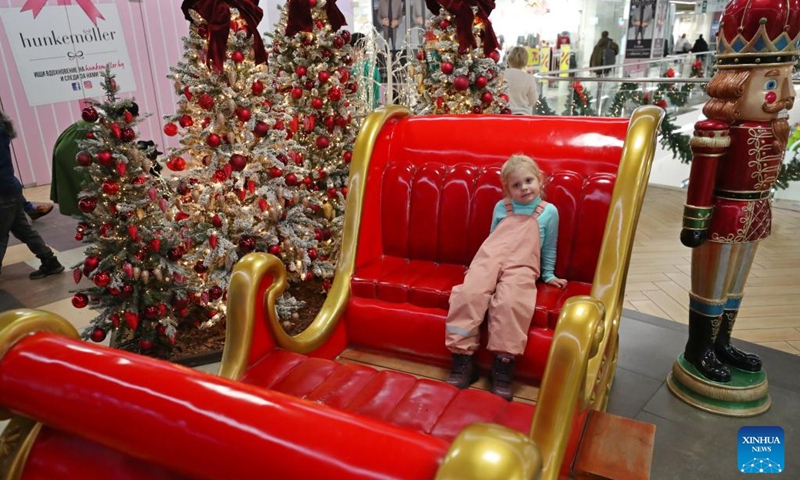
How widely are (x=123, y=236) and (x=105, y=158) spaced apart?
1.47 ft

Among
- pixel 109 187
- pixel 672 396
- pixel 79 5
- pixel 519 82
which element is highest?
pixel 79 5

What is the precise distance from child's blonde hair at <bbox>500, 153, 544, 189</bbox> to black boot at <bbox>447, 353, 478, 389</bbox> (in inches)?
31.3

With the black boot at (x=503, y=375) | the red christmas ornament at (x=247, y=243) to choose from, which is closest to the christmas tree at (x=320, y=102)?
the red christmas ornament at (x=247, y=243)

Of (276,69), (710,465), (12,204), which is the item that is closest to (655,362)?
(710,465)

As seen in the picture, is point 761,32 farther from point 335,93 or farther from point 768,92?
point 335,93

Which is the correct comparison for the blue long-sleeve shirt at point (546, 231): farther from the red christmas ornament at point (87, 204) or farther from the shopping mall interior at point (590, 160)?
the red christmas ornament at point (87, 204)

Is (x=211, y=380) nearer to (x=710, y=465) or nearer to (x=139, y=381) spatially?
(x=139, y=381)

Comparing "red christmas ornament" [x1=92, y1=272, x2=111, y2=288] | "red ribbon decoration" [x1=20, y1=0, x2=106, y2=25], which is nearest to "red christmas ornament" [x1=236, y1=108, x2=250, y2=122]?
"red christmas ornament" [x1=92, y1=272, x2=111, y2=288]

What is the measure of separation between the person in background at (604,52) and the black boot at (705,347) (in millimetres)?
7345

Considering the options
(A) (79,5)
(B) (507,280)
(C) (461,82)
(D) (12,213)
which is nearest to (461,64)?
(C) (461,82)

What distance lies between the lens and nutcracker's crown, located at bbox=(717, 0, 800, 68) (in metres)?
A: 2.17

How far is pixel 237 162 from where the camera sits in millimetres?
3307

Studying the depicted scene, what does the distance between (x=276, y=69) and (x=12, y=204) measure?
245 cm

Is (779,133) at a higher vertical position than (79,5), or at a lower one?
lower
